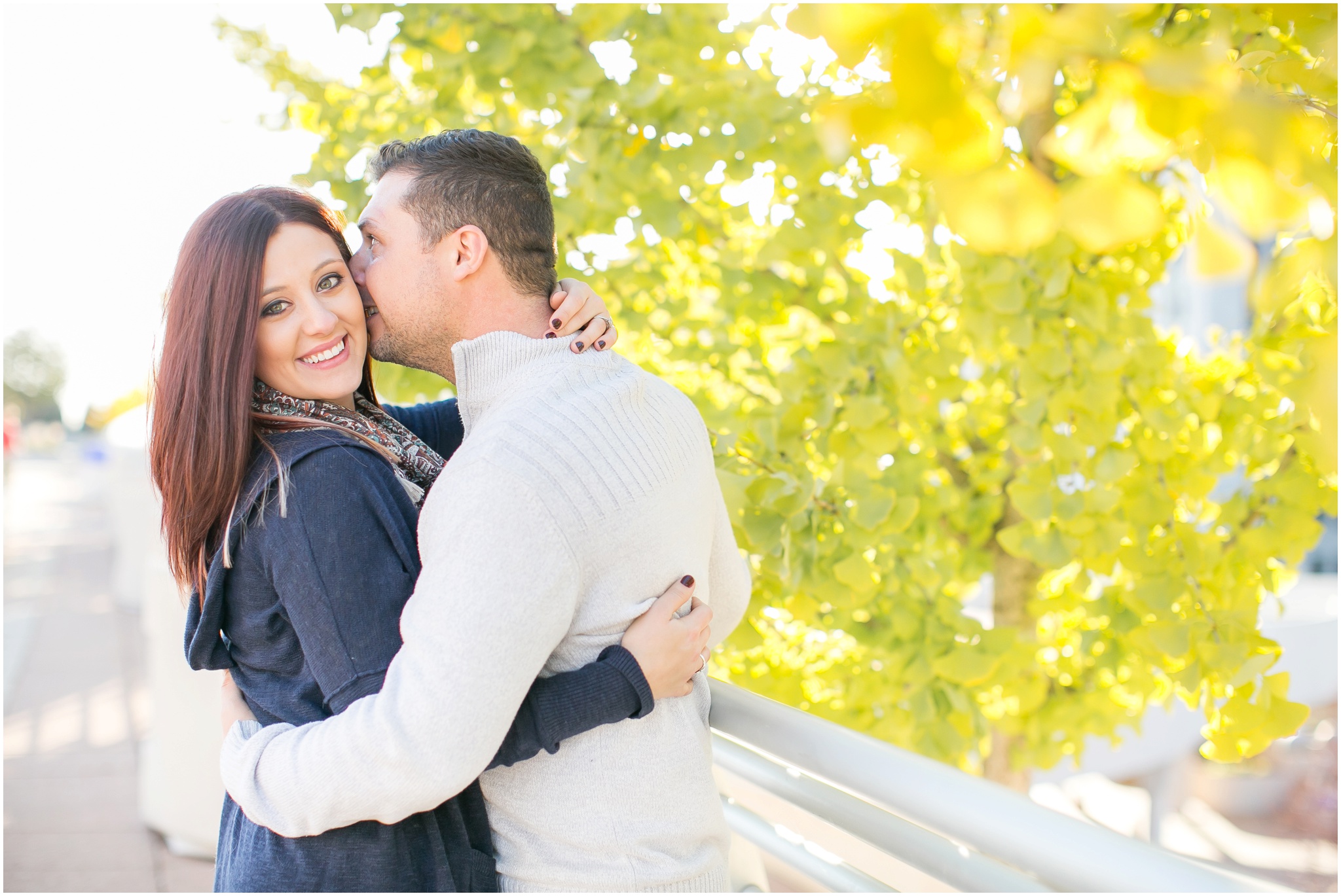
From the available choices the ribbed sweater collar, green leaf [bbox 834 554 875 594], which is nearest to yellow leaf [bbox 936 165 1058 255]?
the ribbed sweater collar

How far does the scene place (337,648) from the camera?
1.12 metres

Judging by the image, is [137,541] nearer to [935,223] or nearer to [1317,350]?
[935,223]

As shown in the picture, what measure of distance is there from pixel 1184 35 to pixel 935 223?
600mm

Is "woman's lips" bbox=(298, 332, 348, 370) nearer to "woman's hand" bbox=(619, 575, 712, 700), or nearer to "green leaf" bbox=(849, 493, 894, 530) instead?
"woman's hand" bbox=(619, 575, 712, 700)

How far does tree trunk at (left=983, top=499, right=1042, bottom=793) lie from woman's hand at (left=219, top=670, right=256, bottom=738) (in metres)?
2.23

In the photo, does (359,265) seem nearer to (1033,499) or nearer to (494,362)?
(494,362)

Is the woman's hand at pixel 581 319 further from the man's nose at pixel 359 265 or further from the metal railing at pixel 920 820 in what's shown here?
the metal railing at pixel 920 820

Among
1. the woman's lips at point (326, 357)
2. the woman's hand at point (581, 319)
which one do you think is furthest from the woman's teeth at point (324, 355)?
the woman's hand at point (581, 319)

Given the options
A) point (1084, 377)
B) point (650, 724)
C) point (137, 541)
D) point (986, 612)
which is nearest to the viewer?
point (650, 724)

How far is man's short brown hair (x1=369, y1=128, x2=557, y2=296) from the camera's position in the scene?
1465 millimetres

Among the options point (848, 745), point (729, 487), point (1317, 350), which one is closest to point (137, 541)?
point (729, 487)

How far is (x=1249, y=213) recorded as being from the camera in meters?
0.42

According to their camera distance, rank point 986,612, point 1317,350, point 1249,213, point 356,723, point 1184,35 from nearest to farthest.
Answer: point 1249,213, point 1317,350, point 356,723, point 1184,35, point 986,612

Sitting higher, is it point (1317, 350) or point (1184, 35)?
point (1184, 35)
